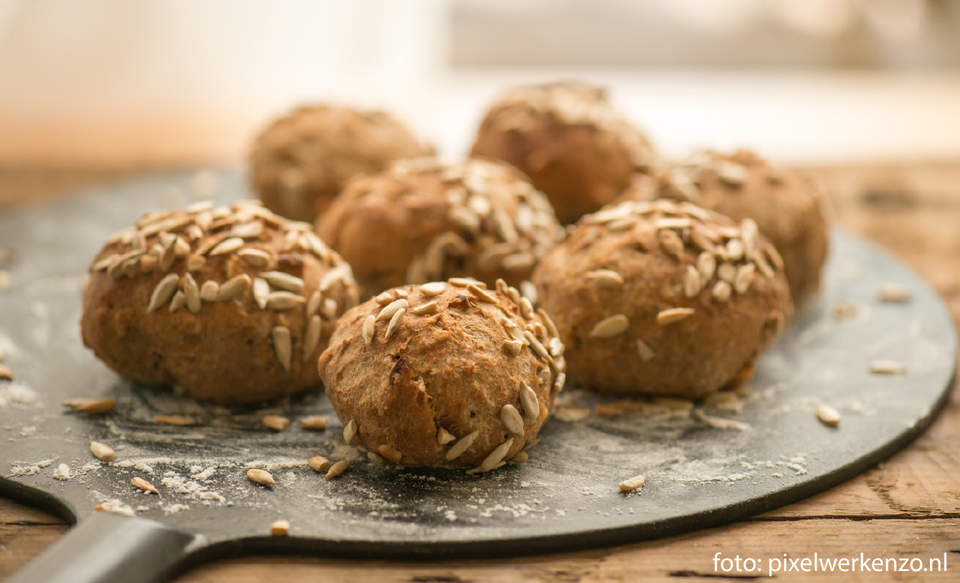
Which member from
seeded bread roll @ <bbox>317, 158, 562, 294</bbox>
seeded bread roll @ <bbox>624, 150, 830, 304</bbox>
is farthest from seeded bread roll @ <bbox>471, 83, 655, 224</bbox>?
seeded bread roll @ <bbox>317, 158, 562, 294</bbox>

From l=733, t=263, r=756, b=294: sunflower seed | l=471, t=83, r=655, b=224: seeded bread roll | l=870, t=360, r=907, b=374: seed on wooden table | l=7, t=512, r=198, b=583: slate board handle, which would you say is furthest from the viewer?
l=471, t=83, r=655, b=224: seeded bread roll

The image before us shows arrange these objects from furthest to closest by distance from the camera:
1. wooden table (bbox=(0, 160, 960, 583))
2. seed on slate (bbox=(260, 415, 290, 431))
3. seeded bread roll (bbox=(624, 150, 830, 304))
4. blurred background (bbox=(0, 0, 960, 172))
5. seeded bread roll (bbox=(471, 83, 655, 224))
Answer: blurred background (bbox=(0, 0, 960, 172)) < seeded bread roll (bbox=(471, 83, 655, 224)) < seeded bread roll (bbox=(624, 150, 830, 304)) < seed on slate (bbox=(260, 415, 290, 431)) < wooden table (bbox=(0, 160, 960, 583))

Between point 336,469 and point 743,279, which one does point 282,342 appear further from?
point 743,279

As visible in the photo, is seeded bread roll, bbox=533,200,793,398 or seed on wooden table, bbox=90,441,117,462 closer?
seed on wooden table, bbox=90,441,117,462

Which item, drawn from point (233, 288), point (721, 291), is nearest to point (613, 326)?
point (721, 291)

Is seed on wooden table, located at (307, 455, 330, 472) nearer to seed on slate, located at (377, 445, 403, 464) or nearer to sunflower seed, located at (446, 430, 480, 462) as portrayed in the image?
seed on slate, located at (377, 445, 403, 464)

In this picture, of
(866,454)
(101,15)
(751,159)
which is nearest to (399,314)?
(866,454)

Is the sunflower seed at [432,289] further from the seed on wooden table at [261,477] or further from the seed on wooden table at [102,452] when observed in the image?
the seed on wooden table at [102,452]
